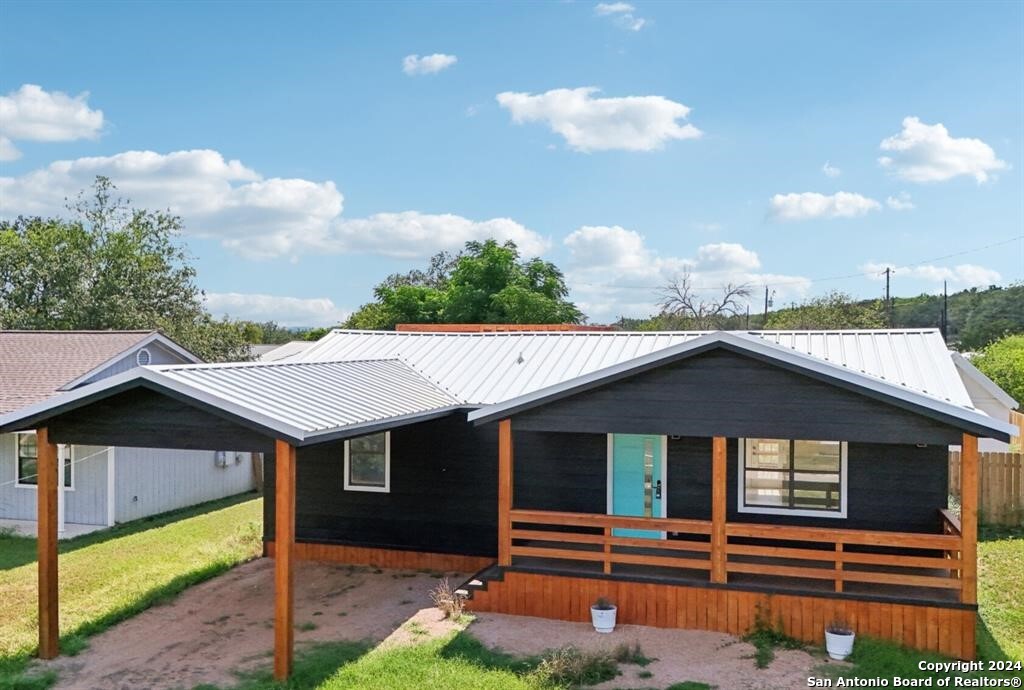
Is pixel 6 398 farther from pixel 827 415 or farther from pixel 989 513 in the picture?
pixel 989 513

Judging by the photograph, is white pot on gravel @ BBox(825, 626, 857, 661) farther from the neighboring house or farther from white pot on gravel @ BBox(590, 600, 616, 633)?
the neighboring house

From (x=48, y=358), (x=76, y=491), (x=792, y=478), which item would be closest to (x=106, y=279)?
(x=48, y=358)

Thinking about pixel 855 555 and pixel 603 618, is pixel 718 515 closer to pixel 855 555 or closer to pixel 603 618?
pixel 855 555

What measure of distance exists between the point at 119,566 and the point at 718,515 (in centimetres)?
980

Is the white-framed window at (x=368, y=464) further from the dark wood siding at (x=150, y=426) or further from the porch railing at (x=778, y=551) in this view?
the dark wood siding at (x=150, y=426)

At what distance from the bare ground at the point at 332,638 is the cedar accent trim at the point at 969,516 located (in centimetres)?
191

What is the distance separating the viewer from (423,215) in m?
47.7

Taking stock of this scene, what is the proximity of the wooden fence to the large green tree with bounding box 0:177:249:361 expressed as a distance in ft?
85.8

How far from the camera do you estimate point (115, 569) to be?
13055mm

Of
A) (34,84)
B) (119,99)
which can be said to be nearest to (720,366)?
(119,99)

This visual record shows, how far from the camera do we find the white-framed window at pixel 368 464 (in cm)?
1334

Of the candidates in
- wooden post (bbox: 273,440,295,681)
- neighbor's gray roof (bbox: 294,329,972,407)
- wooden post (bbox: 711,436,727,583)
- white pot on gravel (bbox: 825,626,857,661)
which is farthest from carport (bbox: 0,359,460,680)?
white pot on gravel (bbox: 825,626,857,661)

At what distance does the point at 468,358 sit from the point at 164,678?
758cm

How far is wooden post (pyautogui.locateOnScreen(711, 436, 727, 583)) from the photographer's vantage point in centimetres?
982
